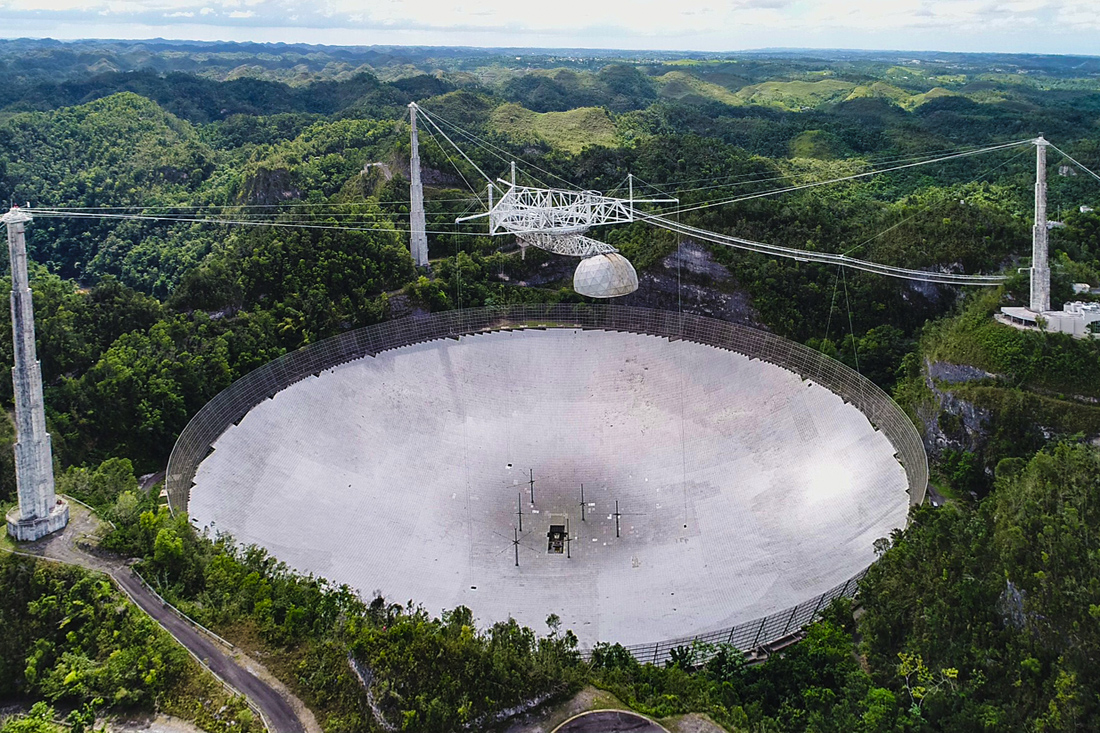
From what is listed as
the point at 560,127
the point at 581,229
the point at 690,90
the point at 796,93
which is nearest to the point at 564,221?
the point at 581,229

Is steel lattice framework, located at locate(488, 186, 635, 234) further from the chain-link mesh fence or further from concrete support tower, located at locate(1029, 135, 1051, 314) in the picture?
concrete support tower, located at locate(1029, 135, 1051, 314)

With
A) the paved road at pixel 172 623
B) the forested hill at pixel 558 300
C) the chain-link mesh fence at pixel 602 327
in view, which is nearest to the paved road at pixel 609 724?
the forested hill at pixel 558 300

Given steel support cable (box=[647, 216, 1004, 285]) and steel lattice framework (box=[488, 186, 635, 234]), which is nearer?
steel lattice framework (box=[488, 186, 635, 234])

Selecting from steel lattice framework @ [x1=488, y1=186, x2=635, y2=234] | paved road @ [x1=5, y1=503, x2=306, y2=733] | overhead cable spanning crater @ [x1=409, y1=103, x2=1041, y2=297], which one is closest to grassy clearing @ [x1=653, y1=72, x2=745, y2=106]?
overhead cable spanning crater @ [x1=409, y1=103, x2=1041, y2=297]

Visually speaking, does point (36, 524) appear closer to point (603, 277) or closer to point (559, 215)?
point (603, 277)

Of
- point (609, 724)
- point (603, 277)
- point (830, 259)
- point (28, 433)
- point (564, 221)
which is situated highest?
point (564, 221)
